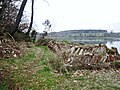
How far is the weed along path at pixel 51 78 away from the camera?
534cm

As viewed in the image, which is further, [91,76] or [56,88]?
[91,76]

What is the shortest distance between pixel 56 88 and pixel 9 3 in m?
11.9

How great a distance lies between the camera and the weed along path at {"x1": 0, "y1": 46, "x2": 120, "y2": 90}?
534cm

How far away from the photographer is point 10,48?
31.4 feet

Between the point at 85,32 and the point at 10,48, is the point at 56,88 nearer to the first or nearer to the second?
the point at 10,48

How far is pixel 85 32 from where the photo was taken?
20141 mm

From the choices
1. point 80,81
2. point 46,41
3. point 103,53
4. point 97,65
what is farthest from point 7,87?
point 46,41

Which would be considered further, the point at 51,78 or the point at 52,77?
the point at 52,77

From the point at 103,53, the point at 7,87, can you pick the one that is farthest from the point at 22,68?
the point at 103,53

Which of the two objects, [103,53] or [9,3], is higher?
[9,3]

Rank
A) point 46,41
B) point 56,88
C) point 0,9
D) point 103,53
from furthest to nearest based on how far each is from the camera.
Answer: point 46,41
point 0,9
point 103,53
point 56,88

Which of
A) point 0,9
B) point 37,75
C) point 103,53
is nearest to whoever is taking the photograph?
point 37,75

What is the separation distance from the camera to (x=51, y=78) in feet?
19.5

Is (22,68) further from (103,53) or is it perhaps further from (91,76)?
(103,53)
